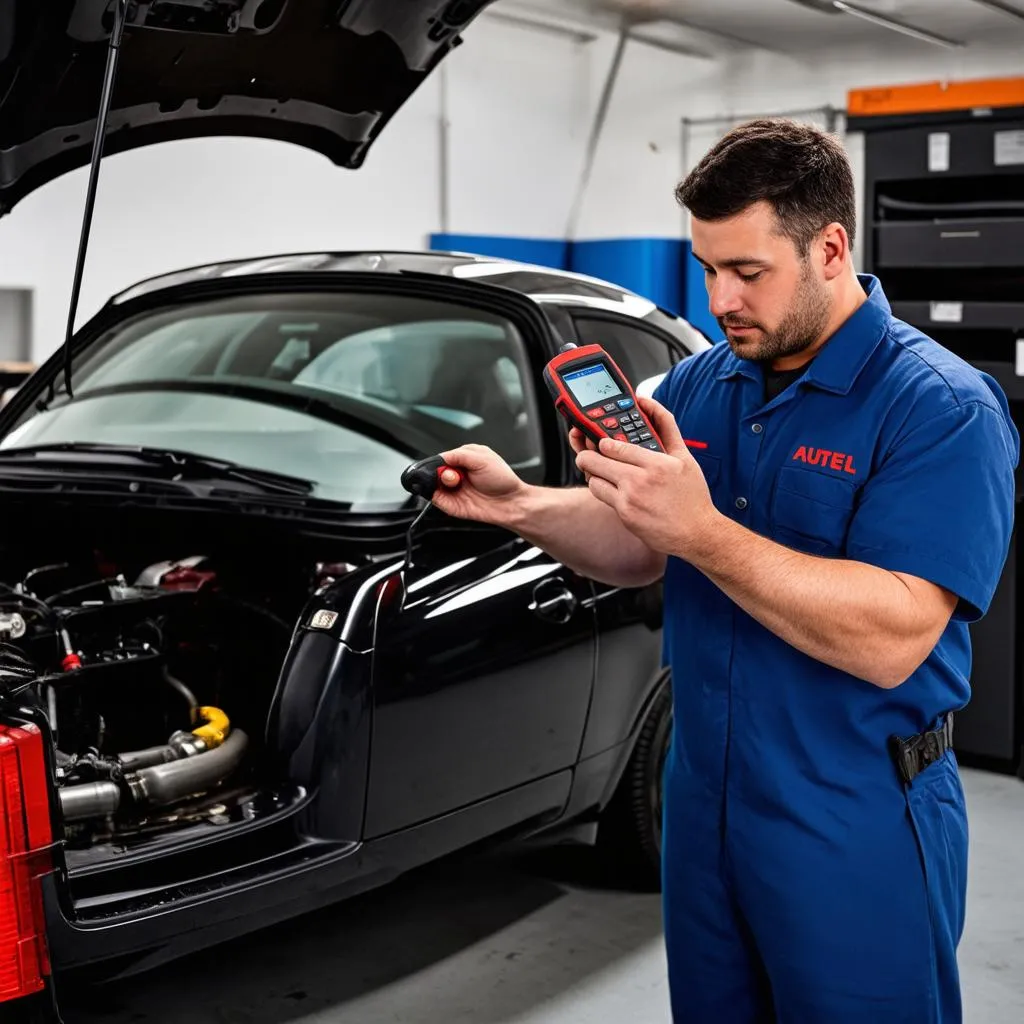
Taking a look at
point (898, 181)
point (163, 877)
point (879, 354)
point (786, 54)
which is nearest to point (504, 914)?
point (163, 877)

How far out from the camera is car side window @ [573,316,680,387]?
3090 mm

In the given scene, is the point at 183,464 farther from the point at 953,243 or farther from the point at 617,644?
the point at 953,243

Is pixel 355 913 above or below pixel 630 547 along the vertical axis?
below

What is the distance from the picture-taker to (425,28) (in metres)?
2.31

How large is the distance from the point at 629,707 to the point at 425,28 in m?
1.45

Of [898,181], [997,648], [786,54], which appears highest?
[786,54]

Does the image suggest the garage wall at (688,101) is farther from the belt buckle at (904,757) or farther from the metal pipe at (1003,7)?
the belt buckle at (904,757)

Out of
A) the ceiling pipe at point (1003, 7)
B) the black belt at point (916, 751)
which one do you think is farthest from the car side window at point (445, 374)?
the ceiling pipe at point (1003, 7)

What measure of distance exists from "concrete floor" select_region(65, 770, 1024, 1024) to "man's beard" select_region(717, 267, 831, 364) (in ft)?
4.43

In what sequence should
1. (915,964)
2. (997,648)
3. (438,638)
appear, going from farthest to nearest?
1. (997,648)
2. (438,638)
3. (915,964)

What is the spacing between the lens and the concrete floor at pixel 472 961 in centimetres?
272

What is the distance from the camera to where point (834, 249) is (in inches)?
64.8

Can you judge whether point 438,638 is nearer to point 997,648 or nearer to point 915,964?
point 915,964

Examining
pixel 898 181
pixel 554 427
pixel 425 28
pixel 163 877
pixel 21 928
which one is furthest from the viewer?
pixel 898 181
